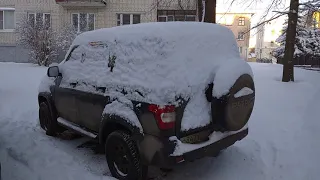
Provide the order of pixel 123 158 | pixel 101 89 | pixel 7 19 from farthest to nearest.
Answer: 1. pixel 7 19
2. pixel 101 89
3. pixel 123 158

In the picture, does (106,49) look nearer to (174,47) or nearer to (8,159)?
(174,47)

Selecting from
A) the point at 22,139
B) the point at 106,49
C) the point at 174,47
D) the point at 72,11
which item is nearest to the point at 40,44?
the point at 72,11

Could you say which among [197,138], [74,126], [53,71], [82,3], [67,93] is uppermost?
[82,3]

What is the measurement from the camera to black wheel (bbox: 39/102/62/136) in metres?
5.24

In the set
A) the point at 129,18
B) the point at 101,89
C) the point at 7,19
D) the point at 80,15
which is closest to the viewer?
the point at 101,89

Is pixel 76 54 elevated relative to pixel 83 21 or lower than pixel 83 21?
lower

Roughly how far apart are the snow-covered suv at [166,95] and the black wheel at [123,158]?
0.01 metres

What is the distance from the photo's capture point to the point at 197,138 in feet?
10.8

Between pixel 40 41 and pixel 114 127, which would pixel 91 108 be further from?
pixel 40 41

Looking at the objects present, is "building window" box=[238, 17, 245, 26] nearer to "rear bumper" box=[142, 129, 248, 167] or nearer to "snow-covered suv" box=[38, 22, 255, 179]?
"snow-covered suv" box=[38, 22, 255, 179]

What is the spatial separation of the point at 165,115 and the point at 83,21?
1978cm

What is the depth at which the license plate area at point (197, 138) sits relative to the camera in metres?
3.20

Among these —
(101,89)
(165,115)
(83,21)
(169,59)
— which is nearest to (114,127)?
(101,89)

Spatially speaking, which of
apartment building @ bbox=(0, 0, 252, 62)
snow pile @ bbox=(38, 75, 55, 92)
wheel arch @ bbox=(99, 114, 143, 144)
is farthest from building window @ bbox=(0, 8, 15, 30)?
wheel arch @ bbox=(99, 114, 143, 144)
